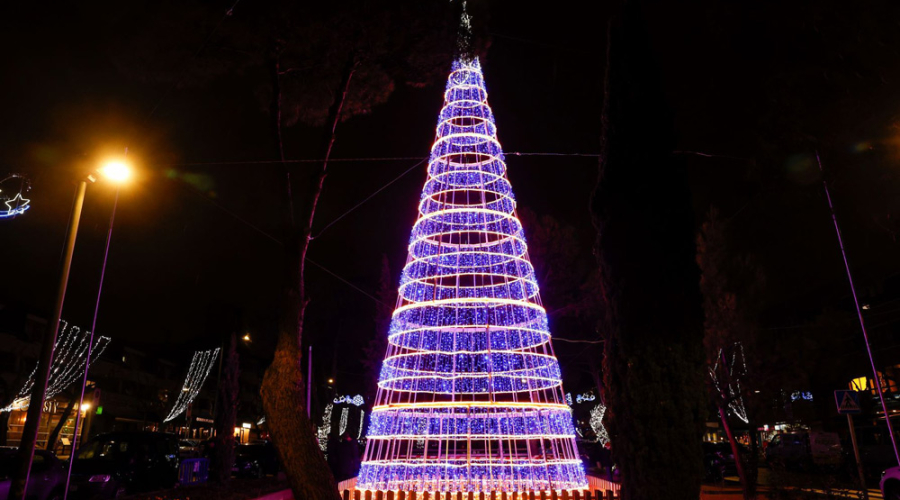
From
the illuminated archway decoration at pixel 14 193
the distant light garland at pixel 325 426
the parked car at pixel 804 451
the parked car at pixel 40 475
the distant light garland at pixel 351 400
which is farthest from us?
the distant light garland at pixel 351 400

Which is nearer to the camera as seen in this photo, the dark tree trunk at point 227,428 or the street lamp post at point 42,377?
the street lamp post at point 42,377

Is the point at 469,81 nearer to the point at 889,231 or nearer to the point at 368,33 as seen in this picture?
the point at 368,33

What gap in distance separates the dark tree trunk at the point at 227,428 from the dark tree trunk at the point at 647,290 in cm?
1221

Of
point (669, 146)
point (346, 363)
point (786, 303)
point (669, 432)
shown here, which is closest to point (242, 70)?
point (669, 146)

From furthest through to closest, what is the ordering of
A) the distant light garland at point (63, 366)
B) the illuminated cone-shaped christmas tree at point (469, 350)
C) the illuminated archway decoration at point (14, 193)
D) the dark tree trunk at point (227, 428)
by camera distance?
the distant light garland at point (63, 366) < the dark tree trunk at point (227, 428) < the illuminated cone-shaped christmas tree at point (469, 350) < the illuminated archway decoration at point (14, 193)

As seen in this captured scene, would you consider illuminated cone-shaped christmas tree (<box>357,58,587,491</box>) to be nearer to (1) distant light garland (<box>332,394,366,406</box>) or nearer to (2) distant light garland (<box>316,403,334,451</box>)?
(2) distant light garland (<box>316,403,334,451</box>)

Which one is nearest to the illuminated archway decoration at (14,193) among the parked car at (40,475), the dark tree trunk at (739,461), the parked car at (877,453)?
the parked car at (40,475)

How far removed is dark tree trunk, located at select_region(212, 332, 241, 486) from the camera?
15.8 metres

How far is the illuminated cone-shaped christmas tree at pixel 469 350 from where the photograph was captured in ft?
37.1

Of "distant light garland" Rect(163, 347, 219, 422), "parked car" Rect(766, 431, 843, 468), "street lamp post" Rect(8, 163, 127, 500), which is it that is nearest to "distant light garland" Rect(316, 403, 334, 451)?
"distant light garland" Rect(163, 347, 219, 422)

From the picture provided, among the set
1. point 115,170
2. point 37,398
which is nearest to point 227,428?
point 37,398

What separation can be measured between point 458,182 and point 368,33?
3.88 meters

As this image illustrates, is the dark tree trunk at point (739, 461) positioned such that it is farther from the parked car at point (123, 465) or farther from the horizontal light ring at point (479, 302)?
the parked car at point (123, 465)

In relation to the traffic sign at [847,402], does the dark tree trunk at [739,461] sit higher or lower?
lower
